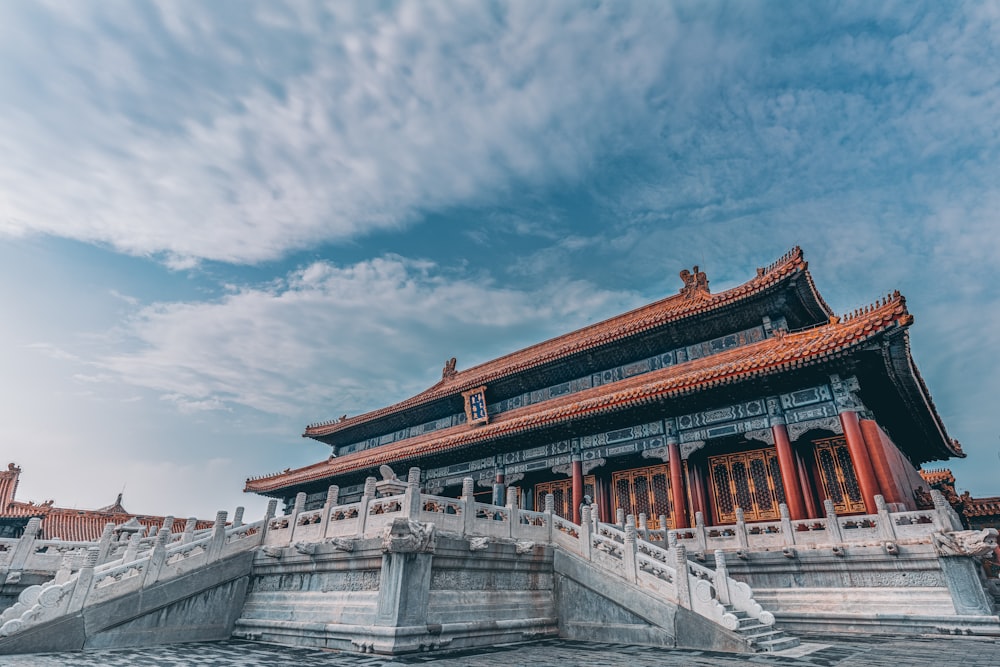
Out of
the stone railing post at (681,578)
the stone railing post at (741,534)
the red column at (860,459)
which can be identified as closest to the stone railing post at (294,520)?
the stone railing post at (681,578)

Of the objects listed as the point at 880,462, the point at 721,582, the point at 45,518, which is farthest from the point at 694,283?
the point at 45,518

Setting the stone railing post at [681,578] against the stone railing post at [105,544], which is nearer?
the stone railing post at [681,578]

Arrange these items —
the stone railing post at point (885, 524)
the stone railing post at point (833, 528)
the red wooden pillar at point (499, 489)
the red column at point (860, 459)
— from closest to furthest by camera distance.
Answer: the stone railing post at point (885, 524)
the stone railing post at point (833, 528)
the red column at point (860, 459)
the red wooden pillar at point (499, 489)

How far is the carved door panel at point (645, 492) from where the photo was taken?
664 inches

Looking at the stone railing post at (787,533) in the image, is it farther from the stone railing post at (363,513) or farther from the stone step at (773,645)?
the stone railing post at (363,513)

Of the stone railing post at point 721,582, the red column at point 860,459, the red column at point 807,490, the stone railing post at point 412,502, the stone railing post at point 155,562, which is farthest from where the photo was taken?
the red column at point 807,490

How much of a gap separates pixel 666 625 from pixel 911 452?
63.5ft

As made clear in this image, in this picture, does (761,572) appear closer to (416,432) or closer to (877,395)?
(877,395)

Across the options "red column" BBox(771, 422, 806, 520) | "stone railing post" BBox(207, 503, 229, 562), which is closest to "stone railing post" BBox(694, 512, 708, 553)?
"red column" BBox(771, 422, 806, 520)

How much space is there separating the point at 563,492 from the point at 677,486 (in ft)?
16.6

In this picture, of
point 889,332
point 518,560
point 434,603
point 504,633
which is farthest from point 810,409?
point 434,603

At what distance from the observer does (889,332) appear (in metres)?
12.2

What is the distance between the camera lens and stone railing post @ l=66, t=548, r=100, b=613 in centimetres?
866

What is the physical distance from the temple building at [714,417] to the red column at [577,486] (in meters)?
0.04
